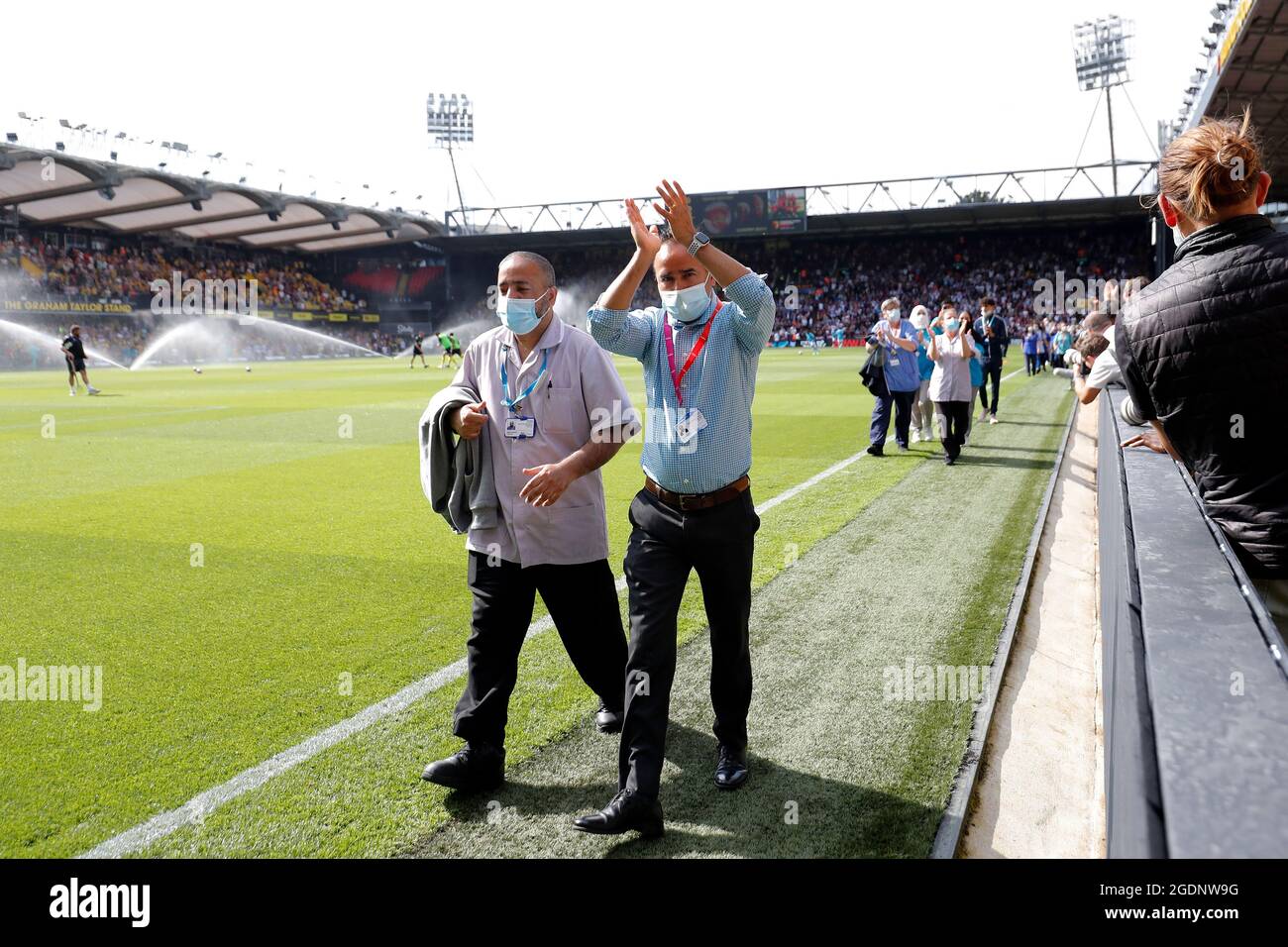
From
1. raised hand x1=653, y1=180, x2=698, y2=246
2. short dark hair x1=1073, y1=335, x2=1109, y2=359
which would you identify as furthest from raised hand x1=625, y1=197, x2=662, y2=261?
short dark hair x1=1073, y1=335, x2=1109, y2=359

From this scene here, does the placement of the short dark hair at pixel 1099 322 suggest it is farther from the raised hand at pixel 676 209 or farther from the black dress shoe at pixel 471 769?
the black dress shoe at pixel 471 769

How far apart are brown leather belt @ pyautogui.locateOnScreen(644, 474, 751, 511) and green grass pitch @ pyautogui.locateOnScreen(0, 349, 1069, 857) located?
1.06m

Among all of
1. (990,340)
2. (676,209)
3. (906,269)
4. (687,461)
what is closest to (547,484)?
(687,461)

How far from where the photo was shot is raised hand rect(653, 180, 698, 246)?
10.4 ft

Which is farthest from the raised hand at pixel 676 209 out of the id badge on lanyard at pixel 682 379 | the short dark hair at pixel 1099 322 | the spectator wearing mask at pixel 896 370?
the spectator wearing mask at pixel 896 370

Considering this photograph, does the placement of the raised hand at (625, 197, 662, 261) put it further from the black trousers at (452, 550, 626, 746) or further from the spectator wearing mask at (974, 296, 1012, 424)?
the spectator wearing mask at (974, 296, 1012, 424)

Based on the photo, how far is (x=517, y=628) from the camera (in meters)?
3.64

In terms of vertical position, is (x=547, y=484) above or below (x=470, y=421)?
below

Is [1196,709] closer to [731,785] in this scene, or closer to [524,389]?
[731,785]

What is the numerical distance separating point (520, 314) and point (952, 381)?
8.25 m

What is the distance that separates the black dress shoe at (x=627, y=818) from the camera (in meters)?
3.07
